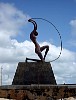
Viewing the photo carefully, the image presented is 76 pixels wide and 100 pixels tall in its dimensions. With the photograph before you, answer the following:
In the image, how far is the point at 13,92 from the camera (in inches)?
438

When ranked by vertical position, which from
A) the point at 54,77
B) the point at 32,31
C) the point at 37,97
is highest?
the point at 32,31

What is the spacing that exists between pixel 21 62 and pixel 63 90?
4.17 m

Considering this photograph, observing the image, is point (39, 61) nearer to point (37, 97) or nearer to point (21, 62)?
point (21, 62)

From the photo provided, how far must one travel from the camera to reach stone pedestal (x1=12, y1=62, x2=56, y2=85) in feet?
47.7

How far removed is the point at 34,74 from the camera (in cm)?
1463

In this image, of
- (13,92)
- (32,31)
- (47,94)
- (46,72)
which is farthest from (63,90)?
(32,31)

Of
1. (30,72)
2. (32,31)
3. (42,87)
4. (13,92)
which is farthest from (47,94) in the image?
(32,31)

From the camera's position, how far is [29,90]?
11156mm

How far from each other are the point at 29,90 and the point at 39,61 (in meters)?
3.78

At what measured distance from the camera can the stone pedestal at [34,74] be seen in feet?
47.7

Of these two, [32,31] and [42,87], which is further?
[32,31]

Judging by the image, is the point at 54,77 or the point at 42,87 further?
the point at 54,77

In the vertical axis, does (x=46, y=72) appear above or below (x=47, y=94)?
above

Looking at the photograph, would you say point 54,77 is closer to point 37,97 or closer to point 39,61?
point 39,61
